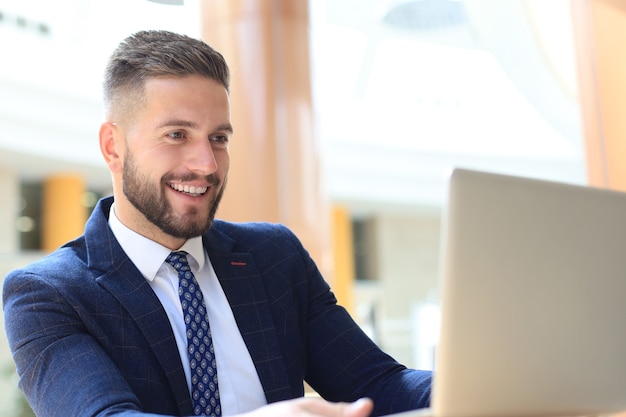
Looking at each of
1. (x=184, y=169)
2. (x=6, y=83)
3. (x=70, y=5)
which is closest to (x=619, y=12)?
(x=184, y=169)

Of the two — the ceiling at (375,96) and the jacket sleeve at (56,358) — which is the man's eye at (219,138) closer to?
the jacket sleeve at (56,358)

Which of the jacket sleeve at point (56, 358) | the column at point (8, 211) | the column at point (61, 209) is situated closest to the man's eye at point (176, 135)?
the jacket sleeve at point (56, 358)

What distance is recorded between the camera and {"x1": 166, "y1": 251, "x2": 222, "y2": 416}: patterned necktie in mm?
1786

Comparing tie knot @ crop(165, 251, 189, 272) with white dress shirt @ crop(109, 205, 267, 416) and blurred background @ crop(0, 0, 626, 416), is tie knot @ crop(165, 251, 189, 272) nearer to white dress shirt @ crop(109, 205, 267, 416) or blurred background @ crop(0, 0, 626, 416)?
white dress shirt @ crop(109, 205, 267, 416)

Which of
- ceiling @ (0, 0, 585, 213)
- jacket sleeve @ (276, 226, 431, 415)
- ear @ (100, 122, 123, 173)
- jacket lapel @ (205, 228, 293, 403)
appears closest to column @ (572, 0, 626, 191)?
jacket sleeve @ (276, 226, 431, 415)

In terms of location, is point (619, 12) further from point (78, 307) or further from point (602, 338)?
point (78, 307)

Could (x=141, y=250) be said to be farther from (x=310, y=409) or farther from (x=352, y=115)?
(x=352, y=115)

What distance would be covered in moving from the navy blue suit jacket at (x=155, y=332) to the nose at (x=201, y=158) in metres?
0.27

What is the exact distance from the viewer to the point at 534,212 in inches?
50.3

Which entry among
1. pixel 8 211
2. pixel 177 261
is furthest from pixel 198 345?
pixel 8 211

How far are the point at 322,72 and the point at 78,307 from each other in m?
14.2

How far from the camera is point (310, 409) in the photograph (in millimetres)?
1233

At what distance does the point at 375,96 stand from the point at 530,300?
1552cm

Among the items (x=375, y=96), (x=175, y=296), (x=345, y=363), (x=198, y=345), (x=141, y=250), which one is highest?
(x=375, y=96)
